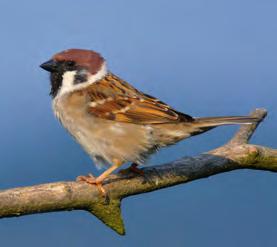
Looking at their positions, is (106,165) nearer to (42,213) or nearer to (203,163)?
(203,163)

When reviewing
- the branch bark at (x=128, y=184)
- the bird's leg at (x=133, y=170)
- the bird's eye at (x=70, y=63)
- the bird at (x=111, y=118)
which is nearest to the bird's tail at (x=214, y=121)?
the bird at (x=111, y=118)

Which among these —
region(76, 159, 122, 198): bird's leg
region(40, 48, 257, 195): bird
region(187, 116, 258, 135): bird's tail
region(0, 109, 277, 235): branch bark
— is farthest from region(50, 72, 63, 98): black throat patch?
region(187, 116, 258, 135): bird's tail

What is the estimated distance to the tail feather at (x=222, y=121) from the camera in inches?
118

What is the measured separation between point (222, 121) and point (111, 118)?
24.2 inches

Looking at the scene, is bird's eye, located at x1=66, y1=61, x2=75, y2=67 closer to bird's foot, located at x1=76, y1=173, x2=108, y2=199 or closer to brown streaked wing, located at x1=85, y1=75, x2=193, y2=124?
brown streaked wing, located at x1=85, y1=75, x2=193, y2=124

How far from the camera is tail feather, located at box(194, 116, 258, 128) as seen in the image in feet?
9.82

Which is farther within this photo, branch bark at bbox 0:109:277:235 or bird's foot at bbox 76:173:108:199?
bird's foot at bbox 76:173:108:199

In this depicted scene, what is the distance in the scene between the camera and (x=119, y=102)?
3.26 meters

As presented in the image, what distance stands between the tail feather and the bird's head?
71cm

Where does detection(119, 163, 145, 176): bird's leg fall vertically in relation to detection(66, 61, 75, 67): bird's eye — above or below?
below

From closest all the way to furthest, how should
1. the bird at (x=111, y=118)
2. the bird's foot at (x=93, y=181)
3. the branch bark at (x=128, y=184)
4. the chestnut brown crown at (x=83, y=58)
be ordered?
the branch bark at (x=128, y=184), the bird's foot at (x=93, y=181), the bird at (x=111, y=118), the chestnut brown crown at (x=83, y=58)

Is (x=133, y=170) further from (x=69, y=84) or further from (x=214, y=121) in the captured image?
(x=69, y=84)

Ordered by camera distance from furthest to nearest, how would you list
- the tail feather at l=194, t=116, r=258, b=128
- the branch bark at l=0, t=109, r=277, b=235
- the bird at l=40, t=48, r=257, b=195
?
the bird at l=40, t=48, r=257, b=195, the tail feather at l=194, t=116, r=258, b=128, the branch bark at l=0, t=109, r=277, b=235

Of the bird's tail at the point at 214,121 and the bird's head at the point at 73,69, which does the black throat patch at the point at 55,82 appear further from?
the bird's tail at the point at 214,121
